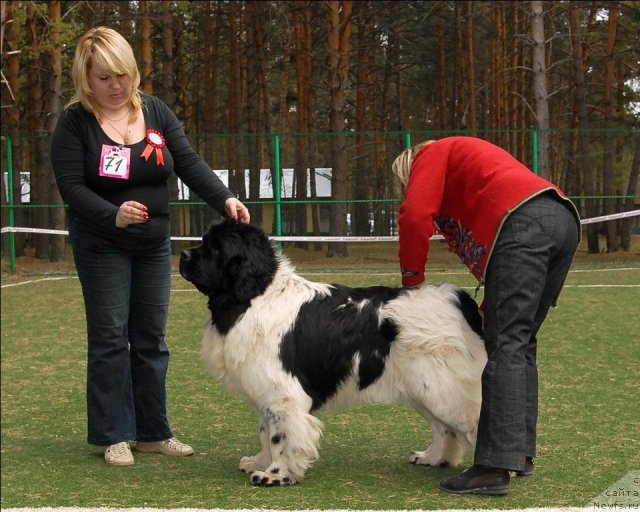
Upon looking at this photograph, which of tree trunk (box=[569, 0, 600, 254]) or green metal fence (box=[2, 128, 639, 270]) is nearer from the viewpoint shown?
green metal fence (box=[2, 128, 639, 270])

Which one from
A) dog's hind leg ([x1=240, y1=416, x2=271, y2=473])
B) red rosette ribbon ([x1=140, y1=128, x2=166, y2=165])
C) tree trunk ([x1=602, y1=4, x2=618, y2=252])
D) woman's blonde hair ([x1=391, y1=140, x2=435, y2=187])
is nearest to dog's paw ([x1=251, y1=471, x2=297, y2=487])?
dog's hind leg ([x1=240, y1=416, x2=271, y2=473])

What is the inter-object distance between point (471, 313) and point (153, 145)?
1.89m

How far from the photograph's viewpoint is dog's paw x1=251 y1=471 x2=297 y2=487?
444 centimetres

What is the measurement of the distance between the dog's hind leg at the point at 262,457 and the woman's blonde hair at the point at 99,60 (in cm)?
181

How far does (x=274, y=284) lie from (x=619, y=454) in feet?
6.73

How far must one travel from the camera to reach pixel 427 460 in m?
4.80

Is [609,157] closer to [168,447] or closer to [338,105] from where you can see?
[338,105]

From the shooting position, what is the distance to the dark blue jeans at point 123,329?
493 cm

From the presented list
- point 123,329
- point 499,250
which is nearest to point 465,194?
point 499,250

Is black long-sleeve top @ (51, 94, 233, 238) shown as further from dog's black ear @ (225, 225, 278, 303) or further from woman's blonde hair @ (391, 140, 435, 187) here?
woman's blonde hair @ (391, 140, 435, 187)

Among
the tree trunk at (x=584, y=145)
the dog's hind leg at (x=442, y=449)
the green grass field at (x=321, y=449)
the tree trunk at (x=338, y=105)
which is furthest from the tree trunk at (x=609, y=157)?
the dog's hind leg at (x=442, y=449)

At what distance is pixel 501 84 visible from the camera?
109 ft

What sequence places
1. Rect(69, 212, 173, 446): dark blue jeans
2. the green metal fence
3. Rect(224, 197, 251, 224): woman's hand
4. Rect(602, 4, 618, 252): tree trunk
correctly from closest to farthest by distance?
Rect(224, 197, 251, 224): woman's hand → Rect(69, 212, 173, 446): dark blue jeans → the green metal fence → Rect(602, 4, 618, 252): tree trunk

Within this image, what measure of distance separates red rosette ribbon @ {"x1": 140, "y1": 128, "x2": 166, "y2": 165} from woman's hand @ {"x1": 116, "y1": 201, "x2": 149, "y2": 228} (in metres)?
0.30
